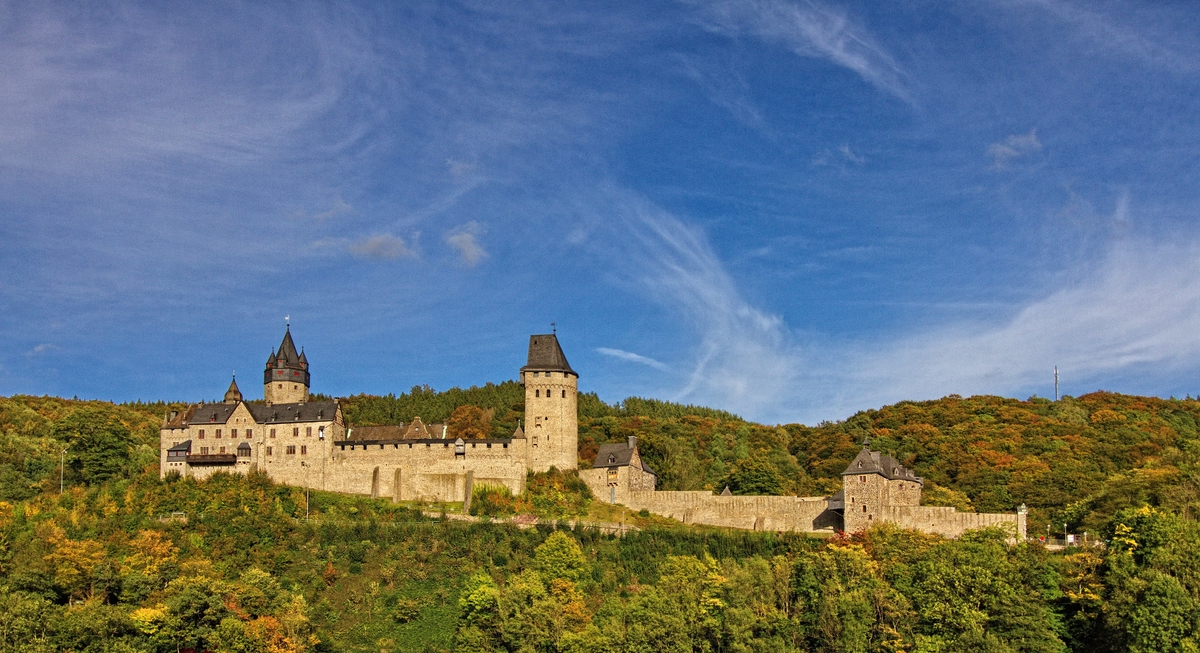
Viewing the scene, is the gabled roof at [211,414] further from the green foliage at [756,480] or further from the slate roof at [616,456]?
the green foliage at [756,480]

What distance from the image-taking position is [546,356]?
6744cm

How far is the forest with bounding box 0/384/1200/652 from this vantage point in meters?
45.4

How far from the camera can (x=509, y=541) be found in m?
57.2

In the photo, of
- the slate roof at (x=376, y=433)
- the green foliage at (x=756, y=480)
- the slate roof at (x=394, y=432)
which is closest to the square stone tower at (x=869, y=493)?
the green foliage at (x=756, y=480)

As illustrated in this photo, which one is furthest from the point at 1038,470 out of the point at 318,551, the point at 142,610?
the point at 142,610

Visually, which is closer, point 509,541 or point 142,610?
point 142,610

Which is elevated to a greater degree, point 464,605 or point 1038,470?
point 1038,470

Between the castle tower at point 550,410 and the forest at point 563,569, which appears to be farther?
the castle tower at point 550,410

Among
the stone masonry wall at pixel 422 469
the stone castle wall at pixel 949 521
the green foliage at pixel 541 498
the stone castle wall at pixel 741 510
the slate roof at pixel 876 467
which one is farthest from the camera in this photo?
the stone masonry wall at pixel 422 469

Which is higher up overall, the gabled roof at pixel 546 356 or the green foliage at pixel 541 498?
the gabled roof at pixel 546 356

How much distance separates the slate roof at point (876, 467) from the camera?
57.9 meters

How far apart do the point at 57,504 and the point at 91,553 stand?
972 cm

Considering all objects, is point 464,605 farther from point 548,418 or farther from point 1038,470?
point 1038,470

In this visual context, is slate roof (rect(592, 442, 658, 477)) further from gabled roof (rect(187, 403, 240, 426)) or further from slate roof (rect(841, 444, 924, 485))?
gabled roof (rect(187, 403, 240, 426))
